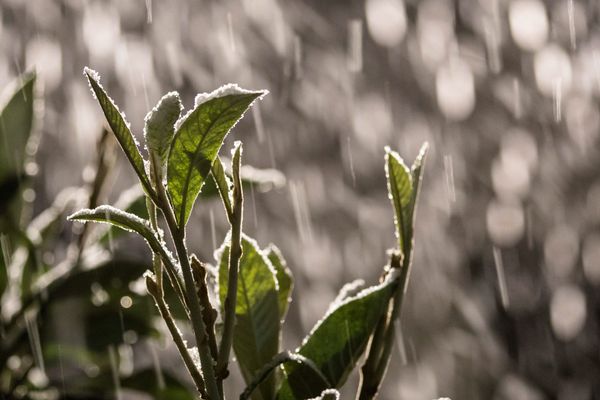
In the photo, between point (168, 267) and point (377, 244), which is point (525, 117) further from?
point (168, 267)

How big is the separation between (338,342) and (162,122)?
0.14 m

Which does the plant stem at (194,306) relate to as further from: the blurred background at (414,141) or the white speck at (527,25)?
the white speck at (527,25)

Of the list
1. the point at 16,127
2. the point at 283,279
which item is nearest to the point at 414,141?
the point at 16,127

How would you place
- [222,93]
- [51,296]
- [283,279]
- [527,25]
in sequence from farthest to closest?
1. [527,25]
2. [51,296]
3. [283,279]
4. [222,93]

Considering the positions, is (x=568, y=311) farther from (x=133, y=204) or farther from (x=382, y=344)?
(x=382, y=344)

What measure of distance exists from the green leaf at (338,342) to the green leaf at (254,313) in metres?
0.03

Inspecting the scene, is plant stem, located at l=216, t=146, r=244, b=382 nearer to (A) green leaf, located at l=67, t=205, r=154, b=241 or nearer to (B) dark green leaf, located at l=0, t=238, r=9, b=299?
(A) green leaf, located at l=67, t=205, r=154, b=241

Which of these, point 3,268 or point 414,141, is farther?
point 414,141

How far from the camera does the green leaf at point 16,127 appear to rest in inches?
27.9

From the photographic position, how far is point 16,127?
0.72m

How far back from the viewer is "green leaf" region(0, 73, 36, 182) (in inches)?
27.9

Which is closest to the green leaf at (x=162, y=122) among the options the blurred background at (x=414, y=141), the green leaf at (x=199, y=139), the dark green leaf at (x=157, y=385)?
the green leaf at (x=199, y=139)

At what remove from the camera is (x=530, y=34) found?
213 centimetres

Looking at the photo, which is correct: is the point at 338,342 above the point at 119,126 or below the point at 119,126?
below
